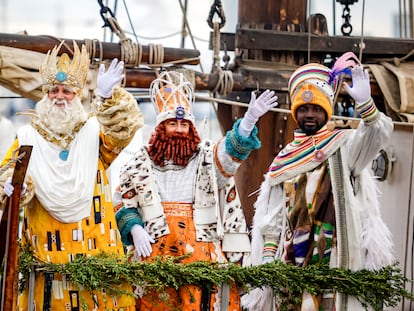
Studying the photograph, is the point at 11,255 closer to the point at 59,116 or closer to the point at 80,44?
the point at 59,116

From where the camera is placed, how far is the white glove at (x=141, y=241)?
688 centimetres

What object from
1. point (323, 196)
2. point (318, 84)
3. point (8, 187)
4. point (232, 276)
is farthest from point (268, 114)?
point (8, 187)

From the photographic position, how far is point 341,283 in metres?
6.34

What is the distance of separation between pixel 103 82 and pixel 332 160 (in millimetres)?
1315

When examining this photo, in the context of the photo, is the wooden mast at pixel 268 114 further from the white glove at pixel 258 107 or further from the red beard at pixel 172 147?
the white glove at pixel 258 107

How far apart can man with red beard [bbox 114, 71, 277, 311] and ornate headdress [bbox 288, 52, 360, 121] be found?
16 centimetres

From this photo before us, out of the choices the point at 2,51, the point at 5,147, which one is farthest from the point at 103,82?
the point at 5,147

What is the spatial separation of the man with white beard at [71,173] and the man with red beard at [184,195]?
7.6 inches

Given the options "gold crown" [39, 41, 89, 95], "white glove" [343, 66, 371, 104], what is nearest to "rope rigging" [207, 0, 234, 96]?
"gold crown" [39, 41, 89, 95]

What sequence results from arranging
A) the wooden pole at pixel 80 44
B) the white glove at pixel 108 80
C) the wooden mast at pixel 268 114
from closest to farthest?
the white glove at pixel 108 80
the wooden pole at pixel 80 44
the wooden mast at pixel 268 114

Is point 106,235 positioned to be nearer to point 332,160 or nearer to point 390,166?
point 332,160

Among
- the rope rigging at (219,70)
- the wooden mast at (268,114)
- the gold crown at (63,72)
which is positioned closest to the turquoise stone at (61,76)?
the gold crown at (63,72)

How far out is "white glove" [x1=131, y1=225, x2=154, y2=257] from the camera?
6.88m

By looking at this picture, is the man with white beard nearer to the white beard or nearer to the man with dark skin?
the white beard
